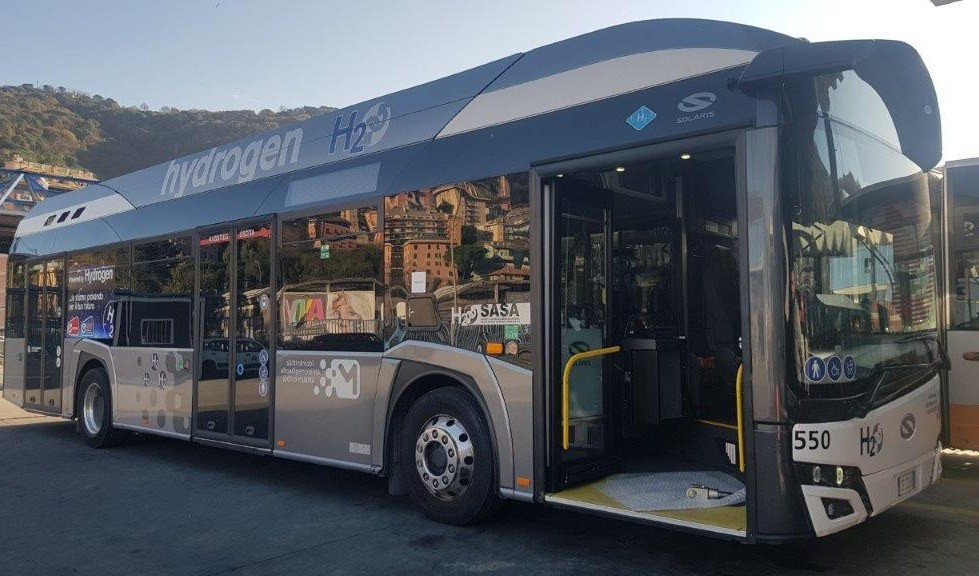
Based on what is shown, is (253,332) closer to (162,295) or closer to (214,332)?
(214,332)

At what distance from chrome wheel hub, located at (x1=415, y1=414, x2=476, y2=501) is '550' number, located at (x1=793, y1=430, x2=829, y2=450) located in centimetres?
243

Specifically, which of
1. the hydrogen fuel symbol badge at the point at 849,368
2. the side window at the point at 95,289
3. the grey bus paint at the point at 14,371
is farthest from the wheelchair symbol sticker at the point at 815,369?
the grey bus paint at the point at 14,371

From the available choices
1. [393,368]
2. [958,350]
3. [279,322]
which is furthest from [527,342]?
[958,350]

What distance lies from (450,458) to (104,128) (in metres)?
84.8

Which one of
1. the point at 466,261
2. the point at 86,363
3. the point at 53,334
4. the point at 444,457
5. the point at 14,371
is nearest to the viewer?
the point at 466,261

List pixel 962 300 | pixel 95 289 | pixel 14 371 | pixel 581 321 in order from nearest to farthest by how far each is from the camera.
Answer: pixel 581 321 < pixel 962 300 < pixel 95 289 < pixel 14 371

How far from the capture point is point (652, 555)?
5160 millimetres

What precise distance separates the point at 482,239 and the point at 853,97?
103 inches

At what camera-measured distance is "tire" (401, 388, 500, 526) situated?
5.64 metres

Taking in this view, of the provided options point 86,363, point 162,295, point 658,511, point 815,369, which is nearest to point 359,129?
point 162,295

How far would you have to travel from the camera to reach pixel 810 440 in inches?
161

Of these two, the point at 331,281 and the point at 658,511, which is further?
the point at 331,281

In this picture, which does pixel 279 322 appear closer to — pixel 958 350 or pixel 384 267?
pixel 384 267

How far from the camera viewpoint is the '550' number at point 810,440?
409cm
